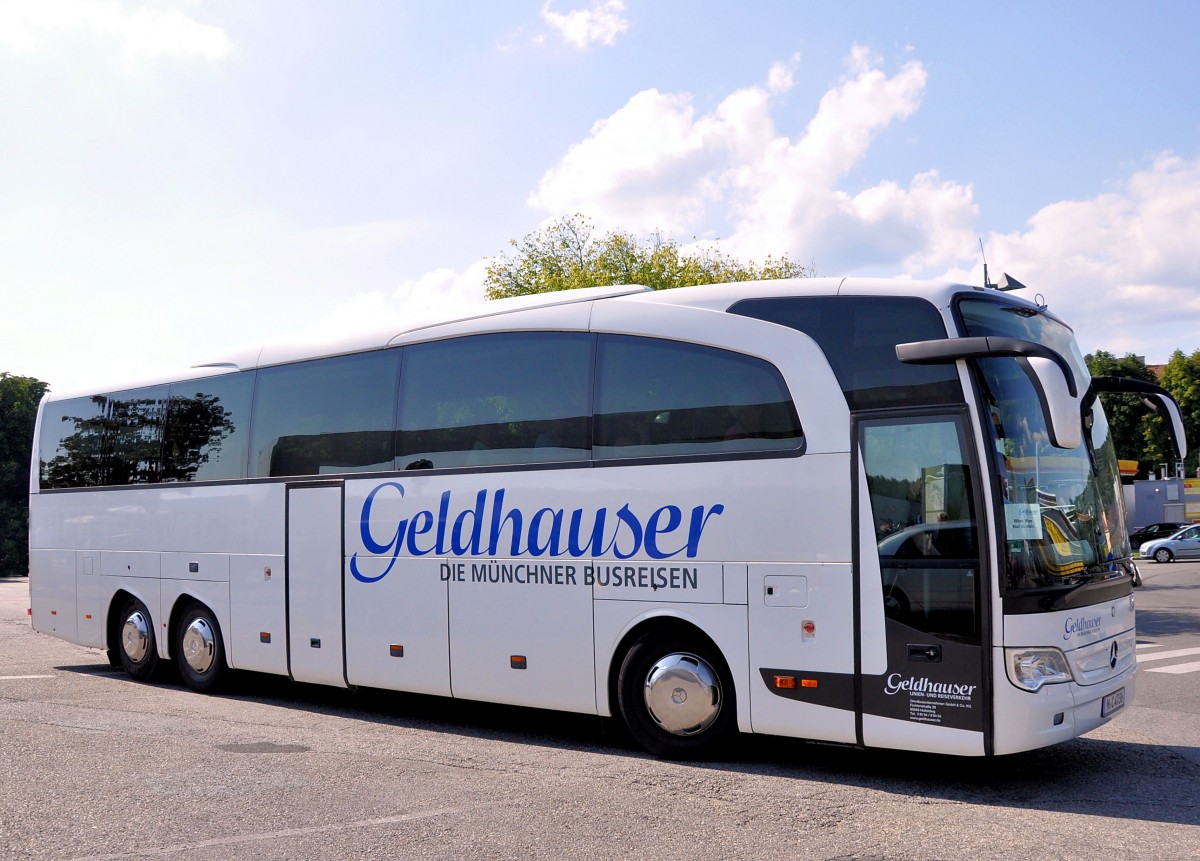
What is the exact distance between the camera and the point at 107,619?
14.0 metres

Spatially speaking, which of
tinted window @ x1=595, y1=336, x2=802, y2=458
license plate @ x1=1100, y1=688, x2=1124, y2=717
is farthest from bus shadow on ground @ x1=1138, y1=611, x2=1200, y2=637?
tinted window @ x1=595, y1=336, x2=802, y2=458

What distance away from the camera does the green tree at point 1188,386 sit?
66062mm

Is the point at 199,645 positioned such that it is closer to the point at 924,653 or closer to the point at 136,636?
the point at 136,636

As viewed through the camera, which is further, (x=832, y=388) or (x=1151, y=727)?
(x=1151, y=727)

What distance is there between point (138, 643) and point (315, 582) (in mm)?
3760

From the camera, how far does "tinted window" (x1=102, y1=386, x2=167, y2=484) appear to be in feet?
43.7

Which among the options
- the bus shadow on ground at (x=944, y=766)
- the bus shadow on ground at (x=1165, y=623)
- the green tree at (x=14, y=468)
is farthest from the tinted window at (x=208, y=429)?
the green tree at (x=14, y=468)

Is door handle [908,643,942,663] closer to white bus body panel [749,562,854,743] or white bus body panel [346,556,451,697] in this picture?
white bus body panel [749,562,854,743]

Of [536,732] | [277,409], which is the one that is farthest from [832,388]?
[277,409]

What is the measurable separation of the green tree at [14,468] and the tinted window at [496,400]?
61.8 m

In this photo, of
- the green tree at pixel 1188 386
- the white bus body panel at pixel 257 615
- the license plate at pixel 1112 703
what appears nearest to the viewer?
the license plate at pixel 1112 703

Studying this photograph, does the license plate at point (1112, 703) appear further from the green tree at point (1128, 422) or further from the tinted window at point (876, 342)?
the green tree at point (1128, 422)

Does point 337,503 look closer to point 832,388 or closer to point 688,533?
point 688,533

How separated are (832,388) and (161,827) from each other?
16.1 feet
